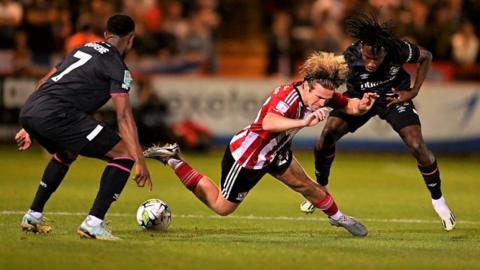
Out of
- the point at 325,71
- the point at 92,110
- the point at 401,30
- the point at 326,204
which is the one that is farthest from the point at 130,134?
the point at 401,30

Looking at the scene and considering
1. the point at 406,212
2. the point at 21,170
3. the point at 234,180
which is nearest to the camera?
the point at 234,180

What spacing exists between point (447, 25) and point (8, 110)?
9.75m

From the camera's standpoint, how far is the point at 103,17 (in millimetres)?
20312

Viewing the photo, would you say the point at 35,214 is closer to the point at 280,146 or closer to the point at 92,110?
the point at 92,110

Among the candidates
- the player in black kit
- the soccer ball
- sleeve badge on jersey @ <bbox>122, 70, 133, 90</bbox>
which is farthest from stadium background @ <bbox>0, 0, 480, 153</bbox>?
sleeve badge on jersey @ <bbox>122, 70, 133, 90</bbox>

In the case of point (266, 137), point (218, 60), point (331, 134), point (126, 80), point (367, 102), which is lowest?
point (218, 60)

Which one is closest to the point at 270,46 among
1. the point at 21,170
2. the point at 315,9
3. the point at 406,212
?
the point at 315,9

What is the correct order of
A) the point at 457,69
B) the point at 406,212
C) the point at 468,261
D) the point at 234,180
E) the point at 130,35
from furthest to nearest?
the point at 457,69 → the point at 406,212 → the point at 234,180 → the point at 130,35 → the point at 468,261

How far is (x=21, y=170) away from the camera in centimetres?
1655

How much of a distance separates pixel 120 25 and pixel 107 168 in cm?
129

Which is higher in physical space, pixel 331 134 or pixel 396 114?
pixel 396 114

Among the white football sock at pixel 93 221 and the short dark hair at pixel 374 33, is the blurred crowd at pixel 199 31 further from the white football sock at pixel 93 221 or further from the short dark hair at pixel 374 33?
the white football sock at pixel 93 221

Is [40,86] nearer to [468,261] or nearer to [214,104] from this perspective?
[468,261]

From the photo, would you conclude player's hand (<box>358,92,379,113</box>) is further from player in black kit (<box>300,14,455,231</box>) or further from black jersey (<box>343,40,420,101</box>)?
black jersey (<box>343,40,420,101</box>)
